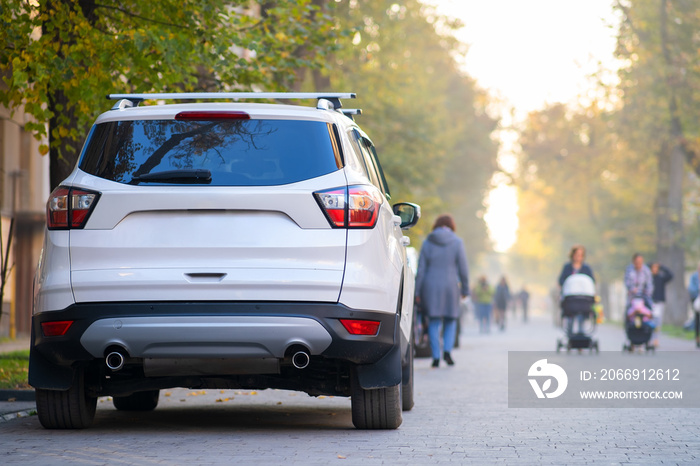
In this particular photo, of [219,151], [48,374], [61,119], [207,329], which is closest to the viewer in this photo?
[207,329]

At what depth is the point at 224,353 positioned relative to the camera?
6.61 meters

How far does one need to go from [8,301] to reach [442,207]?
15105mm

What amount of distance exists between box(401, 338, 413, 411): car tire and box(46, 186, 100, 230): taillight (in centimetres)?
299

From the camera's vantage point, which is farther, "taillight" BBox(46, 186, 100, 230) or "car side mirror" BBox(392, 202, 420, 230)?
"car side mirror" BBox(392, 202, 420, 230)

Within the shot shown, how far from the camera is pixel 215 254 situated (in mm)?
6598

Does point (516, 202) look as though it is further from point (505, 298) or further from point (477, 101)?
point (505, 298)

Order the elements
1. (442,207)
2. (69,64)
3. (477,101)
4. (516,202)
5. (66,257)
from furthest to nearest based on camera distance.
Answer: (516,202) → (477,101) → (442,207) → (69,64) → (66,257)

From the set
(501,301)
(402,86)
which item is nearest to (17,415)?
(402,86)

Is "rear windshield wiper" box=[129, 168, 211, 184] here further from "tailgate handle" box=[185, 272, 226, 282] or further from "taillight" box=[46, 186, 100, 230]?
"tailgate handle" box=[185, 272, 226, 282]

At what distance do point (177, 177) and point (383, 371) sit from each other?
1682 mm

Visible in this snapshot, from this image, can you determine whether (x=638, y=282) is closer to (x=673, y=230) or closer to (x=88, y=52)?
(x=88, y=52)

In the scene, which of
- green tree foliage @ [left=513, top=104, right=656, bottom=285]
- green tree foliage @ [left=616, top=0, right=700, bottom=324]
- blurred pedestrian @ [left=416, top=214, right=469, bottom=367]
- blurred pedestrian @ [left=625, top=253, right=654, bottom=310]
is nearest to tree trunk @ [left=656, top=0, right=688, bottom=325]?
green tree foliage @ [left=616, top=0, right=700, bottom=324]

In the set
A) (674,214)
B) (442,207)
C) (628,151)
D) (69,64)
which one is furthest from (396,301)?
(628,151)

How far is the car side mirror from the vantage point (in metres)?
8.43
